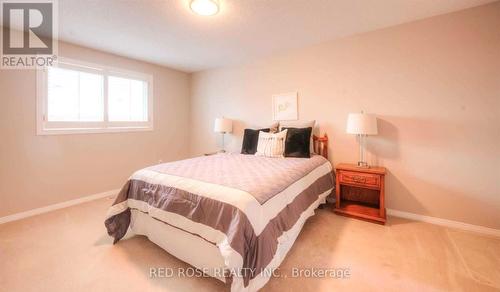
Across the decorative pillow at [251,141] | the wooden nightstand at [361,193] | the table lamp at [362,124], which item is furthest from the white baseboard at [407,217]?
the decorative pillow at [251,141]

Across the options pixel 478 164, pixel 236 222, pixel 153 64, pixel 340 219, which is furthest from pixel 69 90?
pixel 478 164

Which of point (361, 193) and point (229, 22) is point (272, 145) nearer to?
point (361, 193)

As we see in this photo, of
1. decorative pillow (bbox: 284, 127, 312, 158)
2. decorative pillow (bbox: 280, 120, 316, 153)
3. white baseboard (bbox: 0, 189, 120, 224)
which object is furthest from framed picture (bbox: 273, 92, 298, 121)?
white baseboard (bbox: 0, 189, 120, 224)

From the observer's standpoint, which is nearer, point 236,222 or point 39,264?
point 236,222

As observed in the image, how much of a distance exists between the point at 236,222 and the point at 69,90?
132 inches

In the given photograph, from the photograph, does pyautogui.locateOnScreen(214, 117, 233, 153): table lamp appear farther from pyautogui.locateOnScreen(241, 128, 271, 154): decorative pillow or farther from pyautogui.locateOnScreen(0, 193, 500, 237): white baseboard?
pyautogui.locateOnScreen(0, 193, 500, 237): white baseboard

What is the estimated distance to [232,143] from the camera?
422 cm

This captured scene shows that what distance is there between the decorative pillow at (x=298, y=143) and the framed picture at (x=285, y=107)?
47 cm

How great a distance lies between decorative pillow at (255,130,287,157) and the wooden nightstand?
0.81 metres

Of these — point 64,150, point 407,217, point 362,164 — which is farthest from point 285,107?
point 64,150

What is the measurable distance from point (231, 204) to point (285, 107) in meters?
2.41

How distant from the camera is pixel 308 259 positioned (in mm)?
1791

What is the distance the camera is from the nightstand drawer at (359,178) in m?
2.44

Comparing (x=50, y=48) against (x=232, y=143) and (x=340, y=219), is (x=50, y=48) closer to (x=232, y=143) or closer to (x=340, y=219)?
(x=232, y=143)
